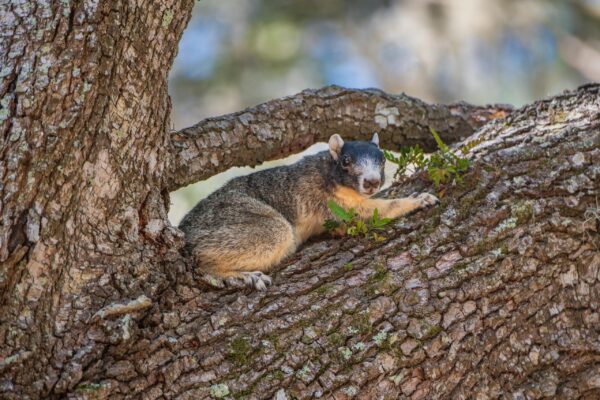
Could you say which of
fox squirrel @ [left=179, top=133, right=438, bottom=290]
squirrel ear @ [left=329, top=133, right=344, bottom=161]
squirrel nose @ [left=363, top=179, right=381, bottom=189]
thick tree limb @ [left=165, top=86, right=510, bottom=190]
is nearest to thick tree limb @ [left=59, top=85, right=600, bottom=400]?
fox squirrel @ [left=179, top=133, right=438, bottom=290]

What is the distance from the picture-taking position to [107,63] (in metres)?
3.53

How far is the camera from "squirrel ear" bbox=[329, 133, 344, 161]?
538 centimetres

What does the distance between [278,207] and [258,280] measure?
1.53 m

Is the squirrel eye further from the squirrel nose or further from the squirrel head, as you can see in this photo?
the squirrel nose

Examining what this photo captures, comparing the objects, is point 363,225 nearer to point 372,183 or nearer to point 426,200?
point 426,200

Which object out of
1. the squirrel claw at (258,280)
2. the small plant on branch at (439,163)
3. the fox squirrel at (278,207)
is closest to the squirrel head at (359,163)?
the fox squirrel at (278,207)

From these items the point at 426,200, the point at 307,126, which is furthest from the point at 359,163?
the point at 426,200

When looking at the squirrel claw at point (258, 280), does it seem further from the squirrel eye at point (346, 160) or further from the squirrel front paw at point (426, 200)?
the squirrel eye at point (346, 160)

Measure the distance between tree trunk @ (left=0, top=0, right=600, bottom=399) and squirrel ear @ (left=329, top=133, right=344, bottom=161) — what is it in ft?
4.01

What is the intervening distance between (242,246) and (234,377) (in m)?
1.37

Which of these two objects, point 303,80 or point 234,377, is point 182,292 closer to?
point 234,377

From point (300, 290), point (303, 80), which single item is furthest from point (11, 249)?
point (303, 80)

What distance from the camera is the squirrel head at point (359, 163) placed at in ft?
16.6

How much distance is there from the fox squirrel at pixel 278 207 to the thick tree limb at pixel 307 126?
0.22 metres
